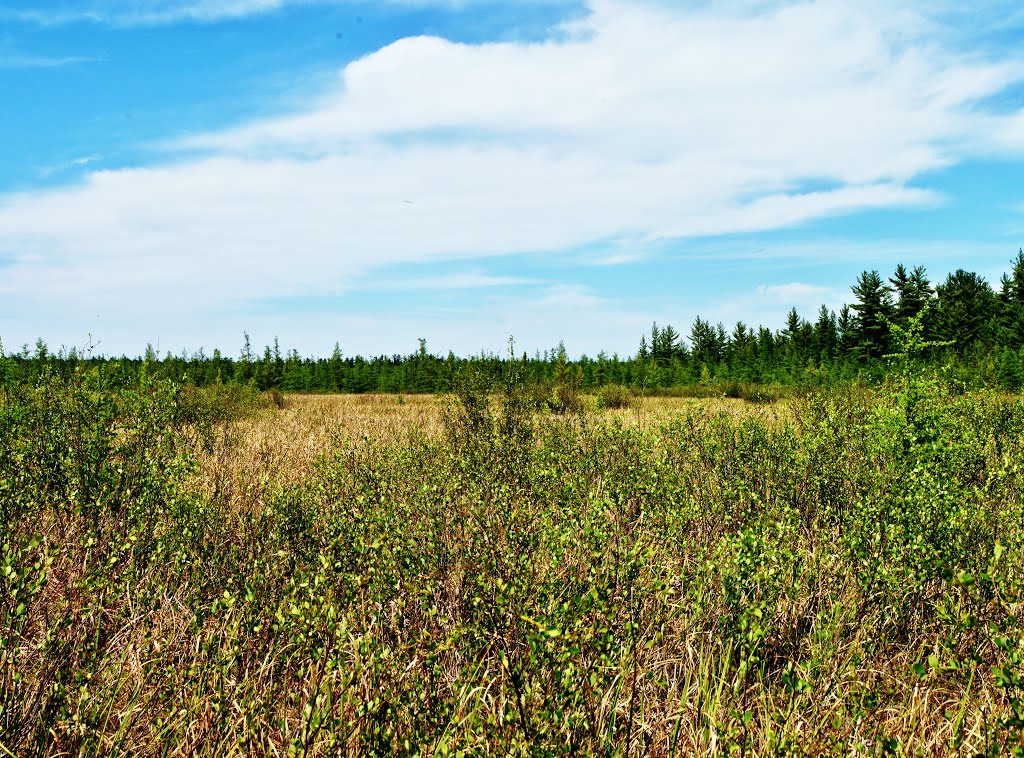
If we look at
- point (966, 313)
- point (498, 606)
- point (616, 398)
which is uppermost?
point (966, 313)

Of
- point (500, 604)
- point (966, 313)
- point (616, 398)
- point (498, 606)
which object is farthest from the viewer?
point (966, 313)

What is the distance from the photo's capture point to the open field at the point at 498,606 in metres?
2.71

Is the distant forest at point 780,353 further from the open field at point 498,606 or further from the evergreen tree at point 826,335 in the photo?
the open field at point 498,606

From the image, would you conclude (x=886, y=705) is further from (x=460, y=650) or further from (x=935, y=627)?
(x=460, y=650)

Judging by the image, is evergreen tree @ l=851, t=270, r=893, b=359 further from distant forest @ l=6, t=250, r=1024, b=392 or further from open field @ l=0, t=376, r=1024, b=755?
open field @ l=0, t=376, r=1024, b=755

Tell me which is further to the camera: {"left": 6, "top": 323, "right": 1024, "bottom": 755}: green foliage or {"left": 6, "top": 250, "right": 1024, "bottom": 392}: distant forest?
{"left": 6, "top": 250, "right": 1024, "bottom": 392}: distant forest

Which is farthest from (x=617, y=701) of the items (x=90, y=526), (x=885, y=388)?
(x=885, y=388)

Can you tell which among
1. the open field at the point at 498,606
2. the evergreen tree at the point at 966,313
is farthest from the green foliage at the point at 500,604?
the evergreen tree at the point at 966,313

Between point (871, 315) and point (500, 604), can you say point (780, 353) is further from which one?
point (500, 604)

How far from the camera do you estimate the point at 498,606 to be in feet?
9.77

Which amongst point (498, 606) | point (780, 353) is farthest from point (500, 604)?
point (780, 353)

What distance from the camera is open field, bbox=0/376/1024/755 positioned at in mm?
2713

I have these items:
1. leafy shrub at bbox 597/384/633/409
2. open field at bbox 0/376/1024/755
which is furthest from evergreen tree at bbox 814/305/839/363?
open field at bbox 0/376/1024/755

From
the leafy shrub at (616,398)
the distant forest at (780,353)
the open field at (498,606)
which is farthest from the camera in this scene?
the distant forest at (780,353)
